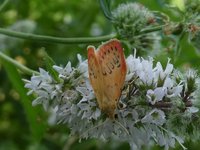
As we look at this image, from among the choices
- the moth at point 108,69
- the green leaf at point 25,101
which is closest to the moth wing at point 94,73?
the moth at point 108,69

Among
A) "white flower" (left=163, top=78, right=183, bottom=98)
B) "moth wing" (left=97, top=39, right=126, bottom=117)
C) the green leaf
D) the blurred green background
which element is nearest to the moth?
"moth wing" (left=97, top=39, right=126, bottom=117)

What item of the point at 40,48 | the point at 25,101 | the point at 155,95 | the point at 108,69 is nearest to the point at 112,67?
the point at 108,69

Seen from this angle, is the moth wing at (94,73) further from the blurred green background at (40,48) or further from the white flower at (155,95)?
the blurred green background at (40,48)

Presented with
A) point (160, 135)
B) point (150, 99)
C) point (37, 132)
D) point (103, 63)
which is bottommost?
point (37, 132)

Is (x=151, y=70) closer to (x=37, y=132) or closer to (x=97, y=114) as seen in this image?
(x=97, y=114)

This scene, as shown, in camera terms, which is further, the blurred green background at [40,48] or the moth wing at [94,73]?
the blurred green background at [40,48]

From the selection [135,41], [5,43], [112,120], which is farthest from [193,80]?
[5,43]
